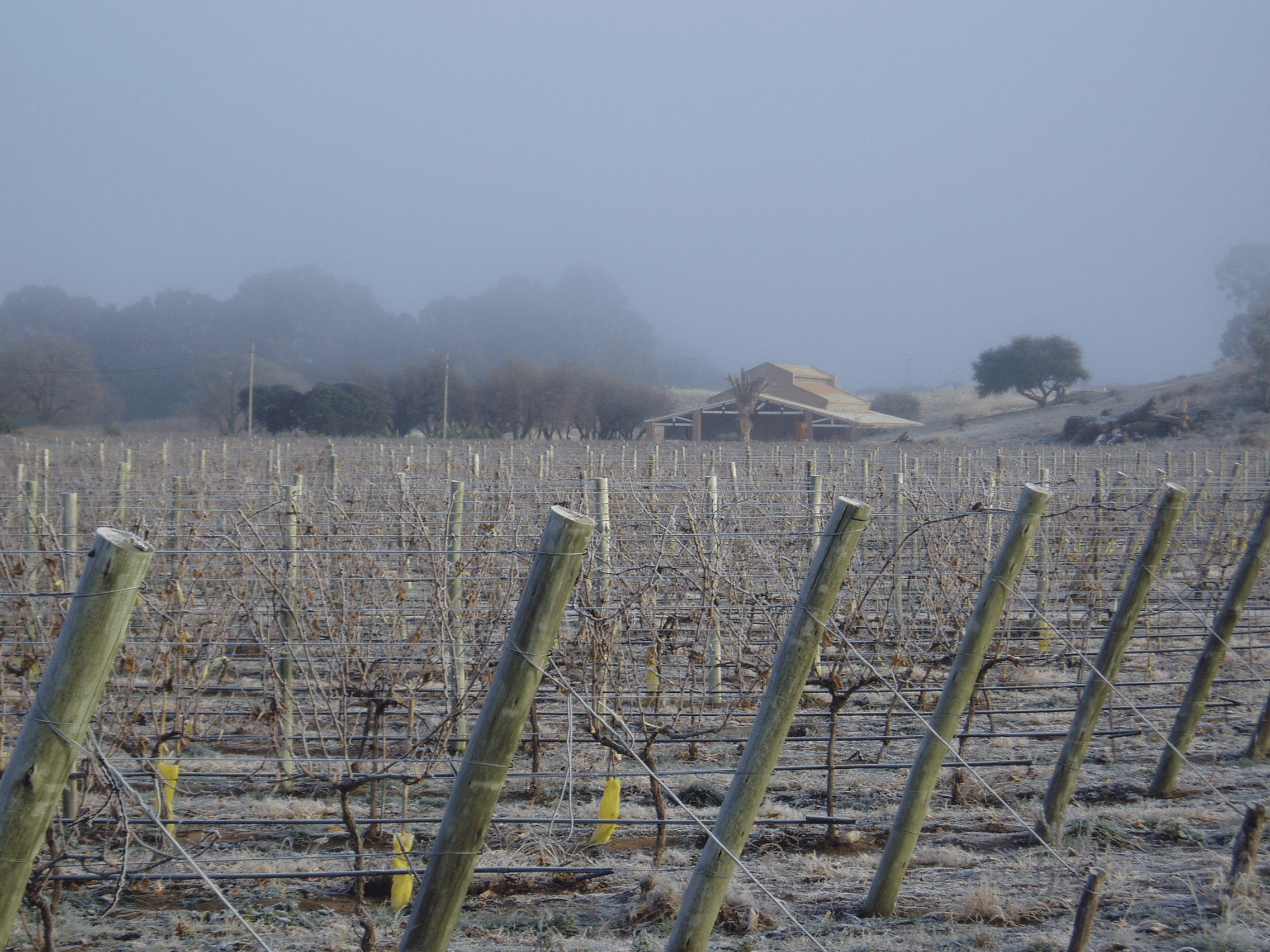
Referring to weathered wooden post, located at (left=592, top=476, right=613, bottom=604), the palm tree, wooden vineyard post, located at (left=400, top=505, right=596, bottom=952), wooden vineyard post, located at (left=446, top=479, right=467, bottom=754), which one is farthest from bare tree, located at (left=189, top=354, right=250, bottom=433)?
wooden vineyard post, located at (left=400, top=505, right=596, bottom=952)

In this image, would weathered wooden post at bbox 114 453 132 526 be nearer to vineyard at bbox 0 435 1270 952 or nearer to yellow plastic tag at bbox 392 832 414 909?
vineyard at bbox 0 435 1270 952

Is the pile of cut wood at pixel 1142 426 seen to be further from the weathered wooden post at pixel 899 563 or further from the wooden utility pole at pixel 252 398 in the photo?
the wooden utility pole at pixel 252 398

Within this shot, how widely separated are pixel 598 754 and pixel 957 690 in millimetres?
2306

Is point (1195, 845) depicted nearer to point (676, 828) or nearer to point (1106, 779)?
point (1106, 779)

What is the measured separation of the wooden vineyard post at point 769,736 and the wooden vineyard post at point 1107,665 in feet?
5.48

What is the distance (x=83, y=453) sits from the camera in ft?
70.4

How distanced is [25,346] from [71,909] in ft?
233

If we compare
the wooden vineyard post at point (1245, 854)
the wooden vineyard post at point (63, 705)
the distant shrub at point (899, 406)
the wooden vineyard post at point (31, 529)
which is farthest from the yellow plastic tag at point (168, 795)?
the distant shrub at point (899, 406)

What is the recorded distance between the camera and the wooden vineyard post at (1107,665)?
3.25m

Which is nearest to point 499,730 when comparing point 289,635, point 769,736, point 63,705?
point 769,736

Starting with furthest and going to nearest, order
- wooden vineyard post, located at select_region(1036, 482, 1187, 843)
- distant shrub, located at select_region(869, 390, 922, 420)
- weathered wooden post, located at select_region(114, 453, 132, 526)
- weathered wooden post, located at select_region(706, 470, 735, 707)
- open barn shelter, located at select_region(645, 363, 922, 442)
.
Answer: distant shrub, located at select_region(869, 390, 922, 420) → open barn shelter, located at select_region(645, 363, 922, 442) → weathered wooden post, located at select_region(114, 453, 132, 526) → weathered wooden post, located at select_region(706, 470, 735, 707) → wooden vineyard post, located at select_region(1036, 482, 1187, 843)

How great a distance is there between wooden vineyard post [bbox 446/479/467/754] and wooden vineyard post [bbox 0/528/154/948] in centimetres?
187

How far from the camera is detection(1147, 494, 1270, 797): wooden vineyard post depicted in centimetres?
377

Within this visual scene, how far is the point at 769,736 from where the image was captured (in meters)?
2.13
